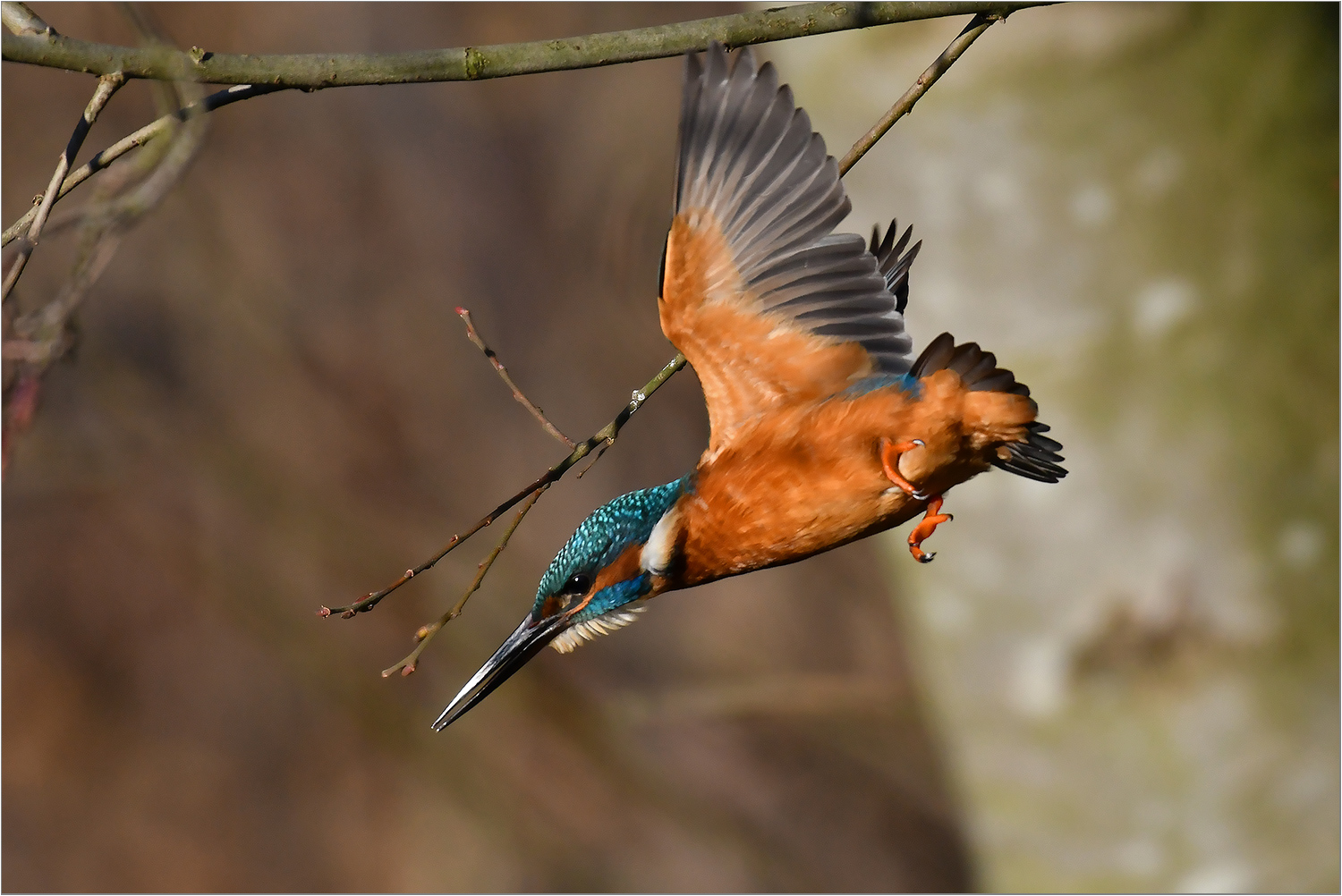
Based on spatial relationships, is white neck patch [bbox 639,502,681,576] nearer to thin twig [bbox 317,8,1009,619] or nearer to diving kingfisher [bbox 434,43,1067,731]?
diving kingfisher [bbox 434,43,1067,731]

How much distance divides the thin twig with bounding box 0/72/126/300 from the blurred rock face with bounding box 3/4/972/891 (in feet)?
10.6

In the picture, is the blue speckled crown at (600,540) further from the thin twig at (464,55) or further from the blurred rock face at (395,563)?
the blurred rock face at (395,563)

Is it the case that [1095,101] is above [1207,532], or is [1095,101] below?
above

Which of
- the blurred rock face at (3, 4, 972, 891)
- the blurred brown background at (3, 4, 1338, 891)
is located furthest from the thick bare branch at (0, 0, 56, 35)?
the blurred rock face at (3, 4, 972, 891)

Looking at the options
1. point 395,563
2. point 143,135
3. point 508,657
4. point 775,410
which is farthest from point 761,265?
point 395,563

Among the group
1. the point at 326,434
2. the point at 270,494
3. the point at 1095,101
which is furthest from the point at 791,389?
the point at 326,434

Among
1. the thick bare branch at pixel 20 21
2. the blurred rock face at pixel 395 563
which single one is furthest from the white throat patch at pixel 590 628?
the blurred rock face at pixel 395 563

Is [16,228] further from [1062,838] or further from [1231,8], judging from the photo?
[1062,838]

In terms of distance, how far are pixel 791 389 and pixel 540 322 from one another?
4.20 metres

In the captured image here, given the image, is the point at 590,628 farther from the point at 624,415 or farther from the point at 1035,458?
the point at 1035,458

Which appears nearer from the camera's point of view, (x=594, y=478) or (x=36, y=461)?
(x=36, y=461)

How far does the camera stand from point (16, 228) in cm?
138

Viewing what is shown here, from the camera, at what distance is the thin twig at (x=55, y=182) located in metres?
1.22

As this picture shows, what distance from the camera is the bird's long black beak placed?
174cm
